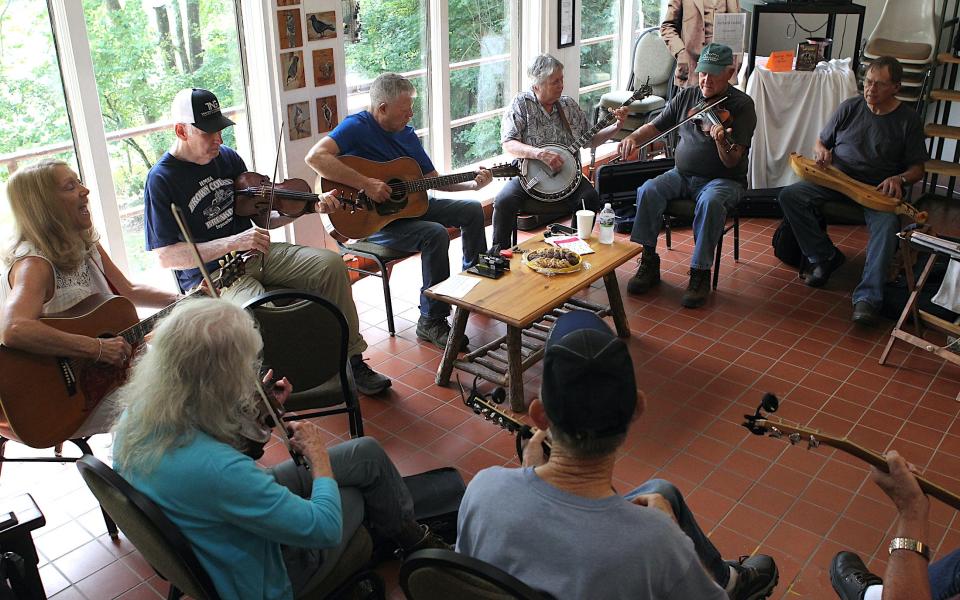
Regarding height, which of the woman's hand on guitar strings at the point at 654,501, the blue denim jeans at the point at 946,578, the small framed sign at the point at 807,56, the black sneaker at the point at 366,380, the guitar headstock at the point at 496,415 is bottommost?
the black sneaker at the point at 366,380

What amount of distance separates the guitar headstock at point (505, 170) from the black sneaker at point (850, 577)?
8.50ft

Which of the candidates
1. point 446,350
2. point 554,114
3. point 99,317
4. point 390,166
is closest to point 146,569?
point 99,317

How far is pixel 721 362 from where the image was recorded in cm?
390

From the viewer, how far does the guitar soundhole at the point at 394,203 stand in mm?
4038

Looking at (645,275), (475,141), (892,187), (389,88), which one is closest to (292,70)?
(389,88)

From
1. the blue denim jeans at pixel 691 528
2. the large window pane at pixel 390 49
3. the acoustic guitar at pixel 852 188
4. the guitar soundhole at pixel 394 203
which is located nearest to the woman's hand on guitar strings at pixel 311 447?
the blue denim jeans at pixel 691 528

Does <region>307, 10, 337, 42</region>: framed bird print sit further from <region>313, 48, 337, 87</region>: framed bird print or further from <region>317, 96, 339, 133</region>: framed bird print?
<region>317, 96, 339, 133</region>: framed bird print

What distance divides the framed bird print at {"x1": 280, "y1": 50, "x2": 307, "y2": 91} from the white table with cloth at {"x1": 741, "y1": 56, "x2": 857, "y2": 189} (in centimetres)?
303

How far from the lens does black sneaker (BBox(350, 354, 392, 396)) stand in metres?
3.63

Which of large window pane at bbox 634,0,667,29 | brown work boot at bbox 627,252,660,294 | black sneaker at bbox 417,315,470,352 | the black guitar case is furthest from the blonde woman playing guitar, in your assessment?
large window pane at bbox 634,0,667,29

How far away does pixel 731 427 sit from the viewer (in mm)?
3381

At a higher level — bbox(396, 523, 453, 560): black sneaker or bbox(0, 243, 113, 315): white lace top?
bbox(0, 243, 113, 315): white lace top

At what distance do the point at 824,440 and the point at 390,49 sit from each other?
3.84 m

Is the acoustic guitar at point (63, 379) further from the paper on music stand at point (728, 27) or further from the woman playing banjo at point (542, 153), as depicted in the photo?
the paper on music stand at point (728, 27)
